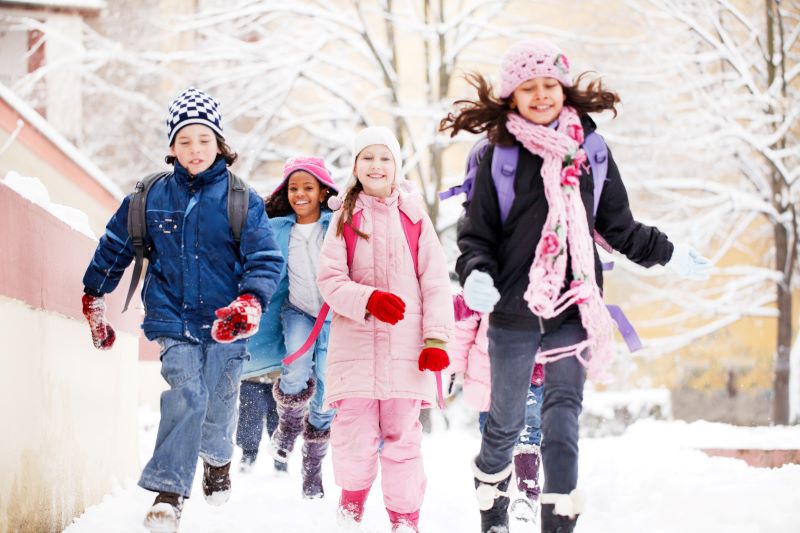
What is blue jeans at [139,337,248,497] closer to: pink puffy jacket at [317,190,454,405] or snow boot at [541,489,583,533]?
pink puffy jacket at [317,190,454,405]

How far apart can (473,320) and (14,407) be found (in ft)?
7.11

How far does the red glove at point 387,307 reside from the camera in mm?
4023

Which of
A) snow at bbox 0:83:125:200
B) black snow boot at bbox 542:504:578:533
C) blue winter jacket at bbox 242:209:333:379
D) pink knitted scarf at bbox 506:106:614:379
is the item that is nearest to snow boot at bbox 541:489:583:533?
black snow boot at bbox 542:504:578:533

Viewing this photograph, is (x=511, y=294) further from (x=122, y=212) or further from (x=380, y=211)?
(x=122, y=212)

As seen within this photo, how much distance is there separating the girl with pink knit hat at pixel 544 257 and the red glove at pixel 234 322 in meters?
0.87

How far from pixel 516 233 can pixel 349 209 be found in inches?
35.4

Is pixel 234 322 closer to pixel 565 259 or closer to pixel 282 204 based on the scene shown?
pixel 565 259

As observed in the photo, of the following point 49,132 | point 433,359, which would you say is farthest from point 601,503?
point 49,132

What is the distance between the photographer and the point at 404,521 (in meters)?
4.23

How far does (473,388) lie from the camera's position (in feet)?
15.8

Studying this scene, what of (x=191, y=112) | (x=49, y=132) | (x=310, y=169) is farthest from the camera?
(x=49, y=132)

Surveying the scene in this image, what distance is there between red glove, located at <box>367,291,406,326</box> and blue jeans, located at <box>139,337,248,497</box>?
28.9 inches

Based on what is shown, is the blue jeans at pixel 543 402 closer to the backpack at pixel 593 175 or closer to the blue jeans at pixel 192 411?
the backpack at pixel 593 175

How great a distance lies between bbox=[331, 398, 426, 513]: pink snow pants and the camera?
4.28 m
